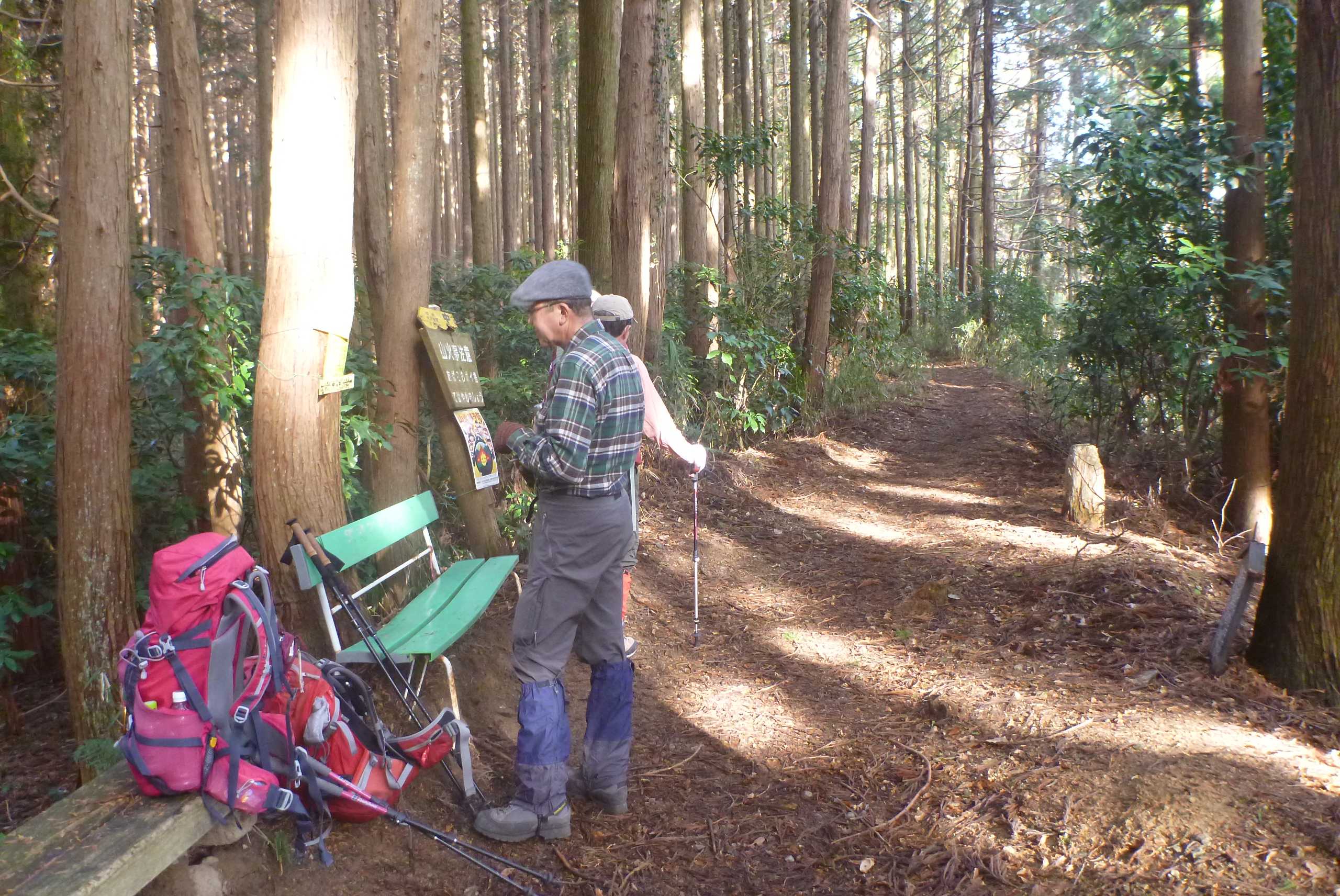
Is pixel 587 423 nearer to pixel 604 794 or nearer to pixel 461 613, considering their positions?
pixel 461 613

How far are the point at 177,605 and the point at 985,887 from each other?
291cm

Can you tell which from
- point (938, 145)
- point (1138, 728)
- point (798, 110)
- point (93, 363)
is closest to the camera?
point (93, 363)

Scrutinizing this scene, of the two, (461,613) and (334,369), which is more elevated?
(334,369)

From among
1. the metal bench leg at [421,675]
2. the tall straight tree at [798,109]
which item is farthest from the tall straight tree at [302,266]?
the tall straight tree at [798,109]

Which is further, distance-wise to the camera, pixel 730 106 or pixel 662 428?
pixel 730 106

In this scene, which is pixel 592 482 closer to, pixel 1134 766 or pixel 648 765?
pixel 648 765

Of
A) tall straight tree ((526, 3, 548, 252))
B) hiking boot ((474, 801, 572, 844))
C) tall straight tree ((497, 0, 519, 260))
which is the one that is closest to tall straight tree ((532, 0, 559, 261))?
tall straight tree ((497, 0, 519, 260))

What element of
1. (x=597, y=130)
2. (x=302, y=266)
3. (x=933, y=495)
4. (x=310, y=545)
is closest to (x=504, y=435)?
(x=310, y=545)

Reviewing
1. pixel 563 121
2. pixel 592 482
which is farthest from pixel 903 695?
pixel 563 121

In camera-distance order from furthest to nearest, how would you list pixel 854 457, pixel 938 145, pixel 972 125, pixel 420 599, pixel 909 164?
pixel 938 145
pixel 909 164
pixel 972 125
pixel 854 457
pixel 420 599

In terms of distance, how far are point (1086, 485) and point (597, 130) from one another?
5.18 meters

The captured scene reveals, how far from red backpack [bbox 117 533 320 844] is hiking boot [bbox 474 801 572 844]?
0.83 m

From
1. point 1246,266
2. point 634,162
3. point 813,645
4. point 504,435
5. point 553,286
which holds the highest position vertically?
point 634,162

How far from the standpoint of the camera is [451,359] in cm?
526
